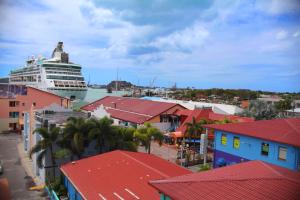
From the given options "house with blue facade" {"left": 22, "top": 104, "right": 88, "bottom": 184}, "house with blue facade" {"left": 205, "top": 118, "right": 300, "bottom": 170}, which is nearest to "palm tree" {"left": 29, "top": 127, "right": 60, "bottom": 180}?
"house with blue facade" {"left": 22, "top": 104, "right": 88, "bottom": 184}

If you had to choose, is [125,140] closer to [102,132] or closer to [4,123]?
[102,132]

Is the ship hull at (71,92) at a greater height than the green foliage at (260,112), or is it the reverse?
the ship hull at (71,92)

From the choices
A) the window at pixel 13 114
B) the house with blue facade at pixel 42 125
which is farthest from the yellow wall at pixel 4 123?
the house with blue facade at pixel 42 125

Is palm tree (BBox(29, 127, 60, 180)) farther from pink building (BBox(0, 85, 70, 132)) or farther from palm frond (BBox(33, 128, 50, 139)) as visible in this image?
pink building (BBox(0, 85, 70, 132))

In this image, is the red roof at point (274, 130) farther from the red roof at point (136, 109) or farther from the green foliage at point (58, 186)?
the red roof at point (136, 109)

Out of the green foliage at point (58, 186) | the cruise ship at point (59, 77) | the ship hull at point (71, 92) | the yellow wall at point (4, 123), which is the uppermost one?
the cruise ship at point (59, 77)

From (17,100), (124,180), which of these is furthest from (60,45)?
(124,180)

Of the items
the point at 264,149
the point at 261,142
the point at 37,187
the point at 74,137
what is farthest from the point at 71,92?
the point at 264,149
